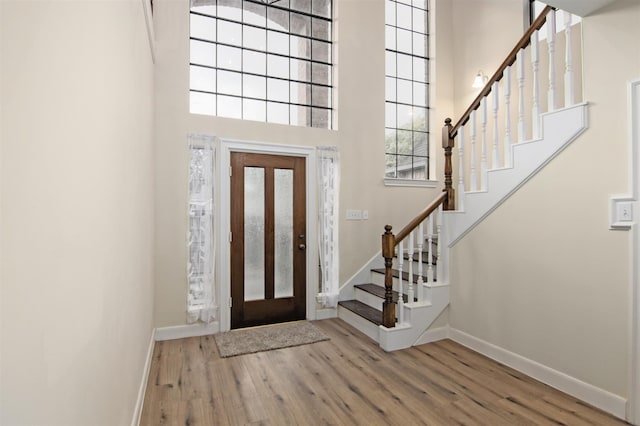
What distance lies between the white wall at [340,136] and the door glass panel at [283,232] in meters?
0.48

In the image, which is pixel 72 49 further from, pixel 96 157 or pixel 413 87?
pixel 413 87

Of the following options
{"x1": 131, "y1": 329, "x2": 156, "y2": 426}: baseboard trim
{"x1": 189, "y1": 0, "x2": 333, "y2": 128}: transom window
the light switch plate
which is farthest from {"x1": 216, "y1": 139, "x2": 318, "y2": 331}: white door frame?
the light switch plate

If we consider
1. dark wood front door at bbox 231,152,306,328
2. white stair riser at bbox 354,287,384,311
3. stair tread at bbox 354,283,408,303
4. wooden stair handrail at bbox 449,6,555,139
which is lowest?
white stair riser at bbox 354,287,384,311

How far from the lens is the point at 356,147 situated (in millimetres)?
4340

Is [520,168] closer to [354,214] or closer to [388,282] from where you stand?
[388,282]

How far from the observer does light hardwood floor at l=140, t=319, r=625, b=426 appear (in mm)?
2154

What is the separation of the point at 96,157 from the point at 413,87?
4.57 metres

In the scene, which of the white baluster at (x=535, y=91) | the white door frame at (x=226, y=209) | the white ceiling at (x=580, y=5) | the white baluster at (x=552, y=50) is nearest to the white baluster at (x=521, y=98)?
the white baluster at (x=535, y=91)

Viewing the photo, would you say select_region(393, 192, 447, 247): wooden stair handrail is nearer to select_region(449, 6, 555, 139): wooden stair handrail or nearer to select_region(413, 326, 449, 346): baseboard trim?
select_region(449, 6, 555, 139): wooden stair handrail

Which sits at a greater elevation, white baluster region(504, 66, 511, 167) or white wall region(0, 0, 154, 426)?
white baluster region(504, 66, 511, 167)

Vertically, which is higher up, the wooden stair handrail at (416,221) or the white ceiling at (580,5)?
the white ceiling at (580,5)

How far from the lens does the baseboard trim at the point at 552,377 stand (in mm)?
2193

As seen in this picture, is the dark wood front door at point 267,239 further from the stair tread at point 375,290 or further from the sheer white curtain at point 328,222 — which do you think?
the stair tread at point 375,290

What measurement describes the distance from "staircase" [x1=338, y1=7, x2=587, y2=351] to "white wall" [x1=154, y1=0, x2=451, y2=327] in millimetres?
790
